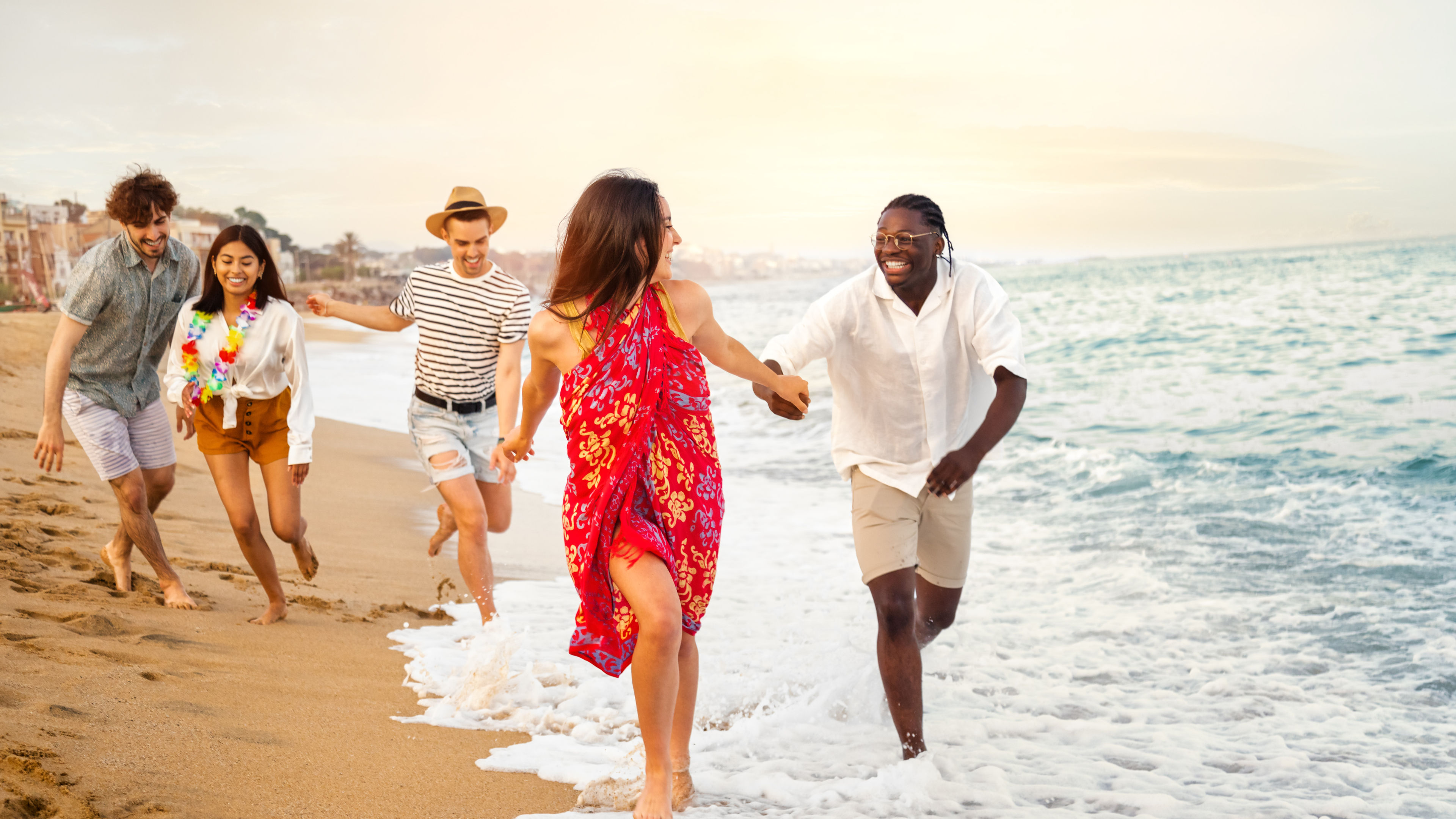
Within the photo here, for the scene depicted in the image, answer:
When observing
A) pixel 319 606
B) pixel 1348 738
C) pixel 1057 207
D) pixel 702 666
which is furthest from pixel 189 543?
pixel 1057 207

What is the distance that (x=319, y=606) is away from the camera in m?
5.36

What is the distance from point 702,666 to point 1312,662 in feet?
11.0

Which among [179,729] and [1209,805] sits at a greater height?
[179,729]

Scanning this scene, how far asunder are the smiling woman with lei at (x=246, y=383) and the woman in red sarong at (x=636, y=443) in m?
2.10

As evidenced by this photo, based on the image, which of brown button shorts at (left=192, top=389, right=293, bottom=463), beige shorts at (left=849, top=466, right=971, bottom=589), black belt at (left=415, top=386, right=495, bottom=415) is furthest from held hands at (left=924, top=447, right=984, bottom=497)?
brown button shorts at (left=192, top=389, right=293, bottom=463)

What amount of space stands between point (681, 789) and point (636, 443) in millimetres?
1244

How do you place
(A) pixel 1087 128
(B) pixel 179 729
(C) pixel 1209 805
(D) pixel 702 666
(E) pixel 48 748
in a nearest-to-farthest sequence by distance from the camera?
(E) pixel 48 748 < (B) pixel 179 729 < (C) pixel 1209 805 < (D) pixel 702 666 < (A) pixel 1087 128

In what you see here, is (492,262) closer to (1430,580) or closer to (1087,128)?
(1430,580)

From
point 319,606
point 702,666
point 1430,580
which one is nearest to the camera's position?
point 702,666

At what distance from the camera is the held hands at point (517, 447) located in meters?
3.61

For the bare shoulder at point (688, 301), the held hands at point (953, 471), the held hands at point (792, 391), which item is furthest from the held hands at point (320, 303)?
the held hands at point (953, 471)

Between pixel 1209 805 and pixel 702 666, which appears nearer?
pixel 1209 805

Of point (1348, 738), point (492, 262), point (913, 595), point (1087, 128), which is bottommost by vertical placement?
point (1348, 738)

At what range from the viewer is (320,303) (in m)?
4.74
